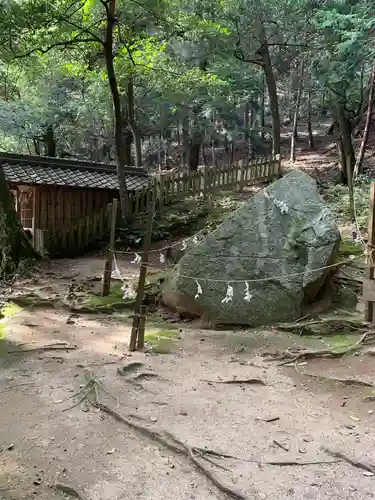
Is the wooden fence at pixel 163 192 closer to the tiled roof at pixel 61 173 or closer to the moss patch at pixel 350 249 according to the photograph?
the tiled roof at pixel 61 173

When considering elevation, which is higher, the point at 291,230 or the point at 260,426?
the point at 291,230

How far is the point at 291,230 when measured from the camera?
732 cm

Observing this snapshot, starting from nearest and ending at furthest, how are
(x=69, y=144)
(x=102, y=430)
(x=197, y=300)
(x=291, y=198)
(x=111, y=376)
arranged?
(x=102, y=430), (x=111, y=376), (x=197, y=300), (x=291, y=198), (x=69, y=144)

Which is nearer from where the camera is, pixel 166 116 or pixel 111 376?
pixel 111 376

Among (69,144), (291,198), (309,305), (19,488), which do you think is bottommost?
(19,488)

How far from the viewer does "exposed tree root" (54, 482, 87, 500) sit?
10.0 ft

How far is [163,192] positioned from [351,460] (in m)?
10.7

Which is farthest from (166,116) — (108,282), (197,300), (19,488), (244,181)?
(19,488)

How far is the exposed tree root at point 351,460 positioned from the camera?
11.4ft

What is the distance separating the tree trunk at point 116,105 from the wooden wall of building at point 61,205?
3.70 ft

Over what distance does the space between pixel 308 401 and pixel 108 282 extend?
458cm

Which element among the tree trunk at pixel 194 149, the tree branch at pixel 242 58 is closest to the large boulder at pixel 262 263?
the tree branch at pixel 242 58

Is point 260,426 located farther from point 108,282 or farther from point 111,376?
point 108,282

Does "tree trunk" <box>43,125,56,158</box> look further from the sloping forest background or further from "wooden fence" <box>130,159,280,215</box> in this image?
"wooden fence" <box>130,159,280,215</box>
